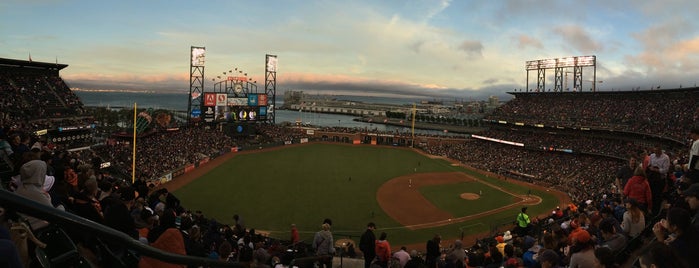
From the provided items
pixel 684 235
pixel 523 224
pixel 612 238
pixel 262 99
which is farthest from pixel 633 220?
pixel 262 99

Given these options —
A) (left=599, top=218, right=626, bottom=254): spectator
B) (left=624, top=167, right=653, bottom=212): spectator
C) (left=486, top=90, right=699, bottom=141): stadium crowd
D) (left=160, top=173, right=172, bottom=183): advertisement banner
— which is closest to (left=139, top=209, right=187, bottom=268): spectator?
(left=599, top=218, right=626, bottom=254): spectator

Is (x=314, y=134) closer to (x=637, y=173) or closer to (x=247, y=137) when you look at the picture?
(x=247, y=137)

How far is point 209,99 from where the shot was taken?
57.9 metres

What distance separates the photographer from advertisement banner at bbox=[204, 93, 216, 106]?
57.5 m

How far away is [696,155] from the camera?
9836mm

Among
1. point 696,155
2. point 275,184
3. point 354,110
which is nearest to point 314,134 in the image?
point 275,184

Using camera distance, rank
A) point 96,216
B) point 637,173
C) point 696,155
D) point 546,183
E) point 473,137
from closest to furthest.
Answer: point 96,216 < point 637,173 < point 696,155 < point 546,183 < point 473,137

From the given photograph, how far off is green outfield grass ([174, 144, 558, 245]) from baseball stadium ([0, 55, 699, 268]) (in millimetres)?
222

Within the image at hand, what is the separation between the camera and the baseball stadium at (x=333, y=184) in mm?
4773

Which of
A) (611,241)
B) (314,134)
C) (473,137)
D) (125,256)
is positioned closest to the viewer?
(125,256)

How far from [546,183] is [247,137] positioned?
136ft

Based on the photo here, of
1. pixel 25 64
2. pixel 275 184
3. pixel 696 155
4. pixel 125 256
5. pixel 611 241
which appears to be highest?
pixel 25 64

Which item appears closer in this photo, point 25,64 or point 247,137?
point 25,64

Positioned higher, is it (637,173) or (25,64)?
(25,64)
